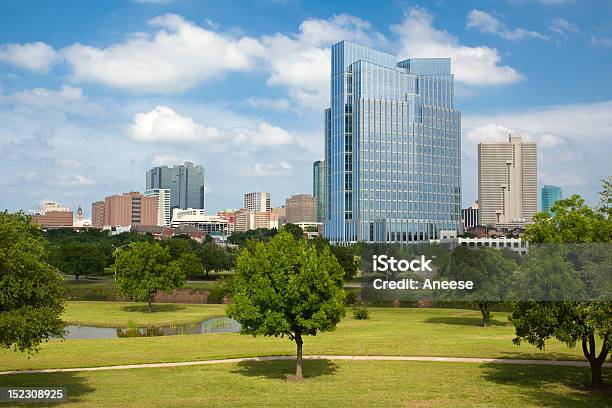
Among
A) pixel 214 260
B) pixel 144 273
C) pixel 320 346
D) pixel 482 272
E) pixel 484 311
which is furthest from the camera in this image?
pixel 214 260

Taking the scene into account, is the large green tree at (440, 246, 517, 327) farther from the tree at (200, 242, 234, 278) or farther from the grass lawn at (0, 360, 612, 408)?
the tree at (200, 242, 234, 278)

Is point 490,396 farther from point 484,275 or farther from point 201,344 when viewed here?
point 484,275

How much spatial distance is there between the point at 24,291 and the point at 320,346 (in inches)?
1073

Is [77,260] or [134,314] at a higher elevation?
[77,260]

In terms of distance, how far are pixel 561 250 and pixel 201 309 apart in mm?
64300

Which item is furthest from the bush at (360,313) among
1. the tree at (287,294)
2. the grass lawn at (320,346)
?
the tree at (287,294)

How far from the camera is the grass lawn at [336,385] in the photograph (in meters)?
31.3

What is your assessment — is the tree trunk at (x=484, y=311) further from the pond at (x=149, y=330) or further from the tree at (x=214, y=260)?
the tree at (x=214, y=260)

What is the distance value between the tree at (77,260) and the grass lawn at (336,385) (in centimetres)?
9376

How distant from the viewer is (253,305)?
3644 centimetres

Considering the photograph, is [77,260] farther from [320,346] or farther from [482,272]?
[482,272]

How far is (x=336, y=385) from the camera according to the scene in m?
35.5

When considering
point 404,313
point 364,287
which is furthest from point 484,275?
point 364,287

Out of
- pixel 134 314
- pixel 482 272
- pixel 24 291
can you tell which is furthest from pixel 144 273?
pixel 24 291
